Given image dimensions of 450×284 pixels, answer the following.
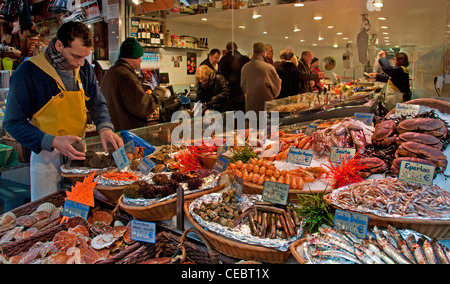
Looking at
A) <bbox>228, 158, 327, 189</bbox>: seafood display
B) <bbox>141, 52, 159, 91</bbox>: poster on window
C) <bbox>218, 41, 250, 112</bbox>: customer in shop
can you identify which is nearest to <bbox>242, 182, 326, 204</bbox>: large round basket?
<bbox>228, 158, 327, 189</bbox>: seafood display

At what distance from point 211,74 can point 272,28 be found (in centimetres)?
304

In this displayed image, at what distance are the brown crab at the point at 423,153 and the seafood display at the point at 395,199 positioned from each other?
371 millimetres

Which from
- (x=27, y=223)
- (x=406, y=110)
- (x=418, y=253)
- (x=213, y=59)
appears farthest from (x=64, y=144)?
(x=213, y=59)

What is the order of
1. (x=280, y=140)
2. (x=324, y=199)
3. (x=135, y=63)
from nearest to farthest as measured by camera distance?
1. (x=324, y=199)
2. (x=280, y=140)
3. (x=135, y=63)

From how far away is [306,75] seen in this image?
22.7ft

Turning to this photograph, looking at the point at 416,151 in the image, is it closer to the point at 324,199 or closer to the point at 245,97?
the point at 324,199

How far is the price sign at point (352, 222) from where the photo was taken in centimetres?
162

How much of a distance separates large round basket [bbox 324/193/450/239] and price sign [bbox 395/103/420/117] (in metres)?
1.50

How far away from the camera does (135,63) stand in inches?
158

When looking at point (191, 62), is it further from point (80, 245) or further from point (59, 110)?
point (80, 245)

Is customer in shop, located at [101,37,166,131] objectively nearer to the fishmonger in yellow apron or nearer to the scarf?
the fishmonger in yellow apron

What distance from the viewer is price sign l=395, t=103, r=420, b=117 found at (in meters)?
2.96

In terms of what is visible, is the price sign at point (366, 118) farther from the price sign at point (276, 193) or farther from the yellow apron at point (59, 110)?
the yellow apron at point (59, 110)

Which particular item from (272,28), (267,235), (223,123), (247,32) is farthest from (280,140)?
(272,28)
